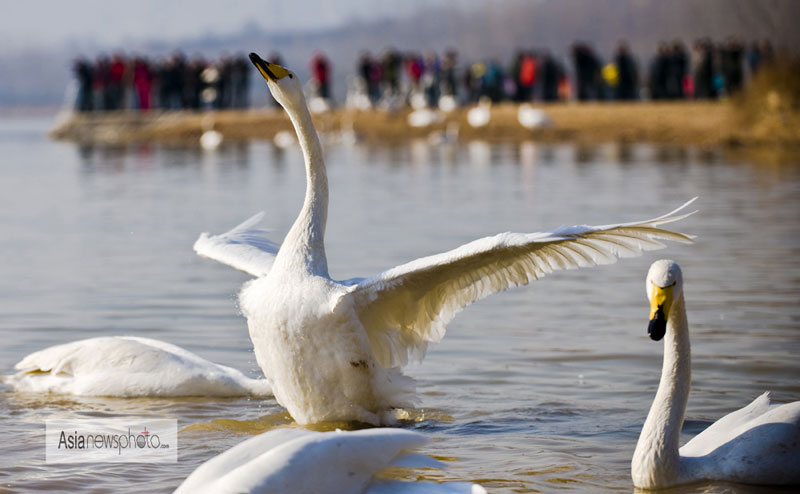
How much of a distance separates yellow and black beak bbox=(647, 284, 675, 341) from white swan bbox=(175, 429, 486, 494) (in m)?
1.40

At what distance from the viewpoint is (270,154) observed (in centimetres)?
3931

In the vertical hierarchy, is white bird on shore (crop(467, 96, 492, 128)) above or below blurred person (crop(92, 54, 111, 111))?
below

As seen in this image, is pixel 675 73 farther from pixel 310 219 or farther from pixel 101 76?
pixel 310 219

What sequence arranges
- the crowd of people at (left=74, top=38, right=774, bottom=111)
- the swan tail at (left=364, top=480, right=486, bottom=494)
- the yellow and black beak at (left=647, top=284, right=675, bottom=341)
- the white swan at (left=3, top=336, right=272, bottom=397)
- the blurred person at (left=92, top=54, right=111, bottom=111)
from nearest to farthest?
the swan tail at (left=364, top=480, right=486, bottom=494) < the yellow and black beak at (left=647, top=284, right=675, bottom=341) < the white swan at (left=3, top=336, right=272, bottom=397) < the crowd of people at (left=74, top=38, right=774, bottom=111) < the blurred person at (left=92, top=54, right=111, bottom=111)

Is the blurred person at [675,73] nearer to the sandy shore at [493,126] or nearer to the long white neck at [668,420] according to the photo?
the sandy shore at [493,126]

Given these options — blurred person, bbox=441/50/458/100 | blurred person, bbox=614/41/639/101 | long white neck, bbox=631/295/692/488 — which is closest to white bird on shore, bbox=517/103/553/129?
blurred person, bbox=614/41/639/101

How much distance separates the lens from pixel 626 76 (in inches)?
1766

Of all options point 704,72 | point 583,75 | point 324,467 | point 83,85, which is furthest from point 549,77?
point 324,467

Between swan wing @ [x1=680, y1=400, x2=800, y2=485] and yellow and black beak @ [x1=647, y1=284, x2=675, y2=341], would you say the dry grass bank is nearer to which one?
swan wing @ [x1=680, y1=400, x2=800, y2=485]

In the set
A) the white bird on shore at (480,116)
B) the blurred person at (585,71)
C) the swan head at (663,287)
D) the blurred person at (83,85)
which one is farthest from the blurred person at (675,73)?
the swan head at (663,287)

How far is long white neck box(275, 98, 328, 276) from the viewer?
7.20 metres

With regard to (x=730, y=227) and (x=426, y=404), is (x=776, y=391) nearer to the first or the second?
(x=426, y=404)

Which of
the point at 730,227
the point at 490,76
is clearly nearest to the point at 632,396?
the point at 730,227

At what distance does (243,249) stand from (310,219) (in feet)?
4.09
